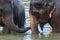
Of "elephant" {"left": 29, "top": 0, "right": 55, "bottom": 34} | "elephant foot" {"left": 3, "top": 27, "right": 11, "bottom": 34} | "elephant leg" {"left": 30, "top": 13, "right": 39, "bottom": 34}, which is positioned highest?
"elephant" {"left": 29, "top": 0, "right": 55, "bottom": 34}

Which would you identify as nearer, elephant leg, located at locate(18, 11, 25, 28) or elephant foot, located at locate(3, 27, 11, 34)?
elephant foot, located at locate(3, 27, 11, 34)

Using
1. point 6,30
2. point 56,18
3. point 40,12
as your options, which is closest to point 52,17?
point 56,18

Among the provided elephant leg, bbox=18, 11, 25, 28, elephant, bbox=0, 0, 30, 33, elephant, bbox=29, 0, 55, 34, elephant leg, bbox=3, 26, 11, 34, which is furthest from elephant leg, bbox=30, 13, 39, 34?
elephant leg, bbox=18, 11, 25, 28

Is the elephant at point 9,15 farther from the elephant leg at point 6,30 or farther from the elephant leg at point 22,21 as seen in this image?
the elephant leg at point 22,21

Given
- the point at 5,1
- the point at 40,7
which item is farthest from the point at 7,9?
the point at 40,7

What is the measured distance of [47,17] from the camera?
16.3 feet

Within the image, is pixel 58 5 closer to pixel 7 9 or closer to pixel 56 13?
pixel 56 13

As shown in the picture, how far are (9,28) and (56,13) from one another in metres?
0.71

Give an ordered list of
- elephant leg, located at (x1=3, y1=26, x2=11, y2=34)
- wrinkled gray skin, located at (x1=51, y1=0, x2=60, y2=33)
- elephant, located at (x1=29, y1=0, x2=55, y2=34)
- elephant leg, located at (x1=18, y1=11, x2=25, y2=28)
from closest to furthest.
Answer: elephant, located at (x1=29, y1=0, x2=55, y2=34) < wrinkled gray skin, located at (x1=51, y1=0, x2=60, y2=33) < elephant leg, located at (x1=3, y1=26, x2=11, y2=34) < elephant leg, located at (x1=18, y1=11, x2=25, y2=28)

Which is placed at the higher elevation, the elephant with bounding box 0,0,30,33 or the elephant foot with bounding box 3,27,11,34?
the elephant with bounding box 0,0,30,33

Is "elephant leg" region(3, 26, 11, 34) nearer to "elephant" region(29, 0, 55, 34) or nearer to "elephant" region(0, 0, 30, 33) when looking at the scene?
"elephant" region(0, 0, 30, 33)

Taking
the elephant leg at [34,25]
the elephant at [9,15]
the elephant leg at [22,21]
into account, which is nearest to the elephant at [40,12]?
the elephant leg at [34,25]

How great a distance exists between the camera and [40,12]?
4855 millimetres

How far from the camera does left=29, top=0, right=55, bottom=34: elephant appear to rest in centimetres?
483
